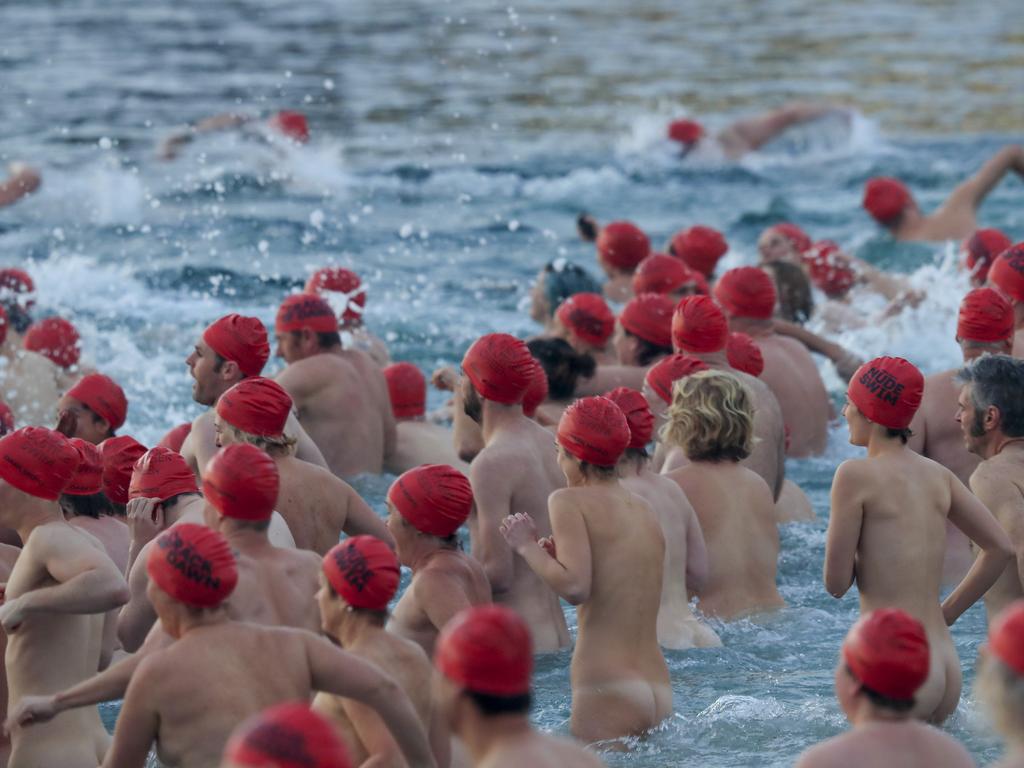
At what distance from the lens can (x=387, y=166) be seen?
2067 centimetres

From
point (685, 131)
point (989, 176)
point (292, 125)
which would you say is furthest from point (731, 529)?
point (685, 131)

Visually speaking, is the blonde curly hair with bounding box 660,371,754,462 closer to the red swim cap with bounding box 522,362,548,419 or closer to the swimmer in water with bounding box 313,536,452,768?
the red swim cap with bounding box 522,362,548,419

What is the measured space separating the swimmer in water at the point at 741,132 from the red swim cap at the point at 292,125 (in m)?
4.70

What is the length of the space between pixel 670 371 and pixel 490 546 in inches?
66.1

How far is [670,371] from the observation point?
8.58m

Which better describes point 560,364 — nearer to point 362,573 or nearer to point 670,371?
point 670,371

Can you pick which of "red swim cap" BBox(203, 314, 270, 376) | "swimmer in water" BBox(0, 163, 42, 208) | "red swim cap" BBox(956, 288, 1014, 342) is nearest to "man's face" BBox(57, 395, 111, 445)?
"red swim cap" BBox(203, 314, 270, 376)

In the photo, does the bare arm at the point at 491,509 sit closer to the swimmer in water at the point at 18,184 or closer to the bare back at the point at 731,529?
the bare back at the point at 731,529

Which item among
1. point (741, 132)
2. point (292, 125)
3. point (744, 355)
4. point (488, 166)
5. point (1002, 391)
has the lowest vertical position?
point (488, 166)

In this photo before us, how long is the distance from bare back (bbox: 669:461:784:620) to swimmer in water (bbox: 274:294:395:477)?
2618 millimetres

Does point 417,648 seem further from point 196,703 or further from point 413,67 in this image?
point 413,67

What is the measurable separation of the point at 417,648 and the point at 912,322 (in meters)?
8.96

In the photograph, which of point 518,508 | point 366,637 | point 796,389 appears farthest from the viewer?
point 796,389

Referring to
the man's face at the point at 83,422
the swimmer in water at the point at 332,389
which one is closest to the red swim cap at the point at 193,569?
the man's face at the point at 83,422
